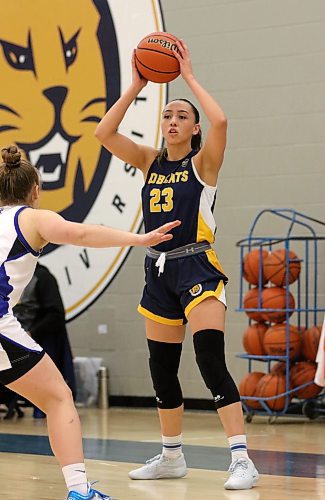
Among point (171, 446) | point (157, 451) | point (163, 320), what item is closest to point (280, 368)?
point (157, 451)

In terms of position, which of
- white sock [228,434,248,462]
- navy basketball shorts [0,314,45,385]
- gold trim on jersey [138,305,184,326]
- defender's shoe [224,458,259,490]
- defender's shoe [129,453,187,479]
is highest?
gold trim on jersey [138,305,184,326]

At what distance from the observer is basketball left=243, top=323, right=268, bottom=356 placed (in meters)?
7.27

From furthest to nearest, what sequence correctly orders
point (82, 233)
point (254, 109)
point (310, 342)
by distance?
point (254, 109) → point (310, 342) → point (82, 233)

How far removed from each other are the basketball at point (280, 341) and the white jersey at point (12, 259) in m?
3.73

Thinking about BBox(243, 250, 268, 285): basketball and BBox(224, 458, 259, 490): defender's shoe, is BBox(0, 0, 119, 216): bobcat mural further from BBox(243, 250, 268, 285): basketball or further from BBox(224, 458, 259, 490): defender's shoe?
BBox(224, 458, 259, 490): defender's shoe

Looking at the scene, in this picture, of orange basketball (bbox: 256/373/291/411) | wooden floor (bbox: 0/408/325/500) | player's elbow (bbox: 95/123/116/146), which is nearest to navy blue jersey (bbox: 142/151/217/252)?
player's elbow (bbox: 95/123/116/146)

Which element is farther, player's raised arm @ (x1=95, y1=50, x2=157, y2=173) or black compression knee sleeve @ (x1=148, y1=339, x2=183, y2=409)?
player's raised arm @ (x1=95, y1=50, x2=157, y2=173)

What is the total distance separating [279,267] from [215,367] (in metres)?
2.87

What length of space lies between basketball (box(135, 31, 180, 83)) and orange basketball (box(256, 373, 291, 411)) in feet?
9.84

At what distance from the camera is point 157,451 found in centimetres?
565

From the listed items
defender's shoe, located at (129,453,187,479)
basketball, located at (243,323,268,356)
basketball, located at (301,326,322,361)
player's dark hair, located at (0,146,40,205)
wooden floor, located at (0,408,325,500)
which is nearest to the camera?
player's dark hair, located at (0,146,40,205)

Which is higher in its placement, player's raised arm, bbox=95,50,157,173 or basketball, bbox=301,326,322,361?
player's raised arm, bbox=95,50,157,173

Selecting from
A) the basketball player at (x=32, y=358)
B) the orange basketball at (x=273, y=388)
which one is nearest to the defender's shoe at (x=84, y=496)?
the basketball player at (x=32, y=358)

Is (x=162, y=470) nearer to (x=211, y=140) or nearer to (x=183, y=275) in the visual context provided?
(x=183, y=275)
